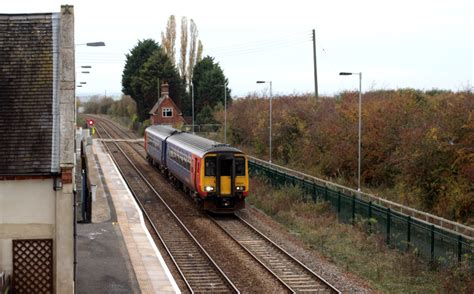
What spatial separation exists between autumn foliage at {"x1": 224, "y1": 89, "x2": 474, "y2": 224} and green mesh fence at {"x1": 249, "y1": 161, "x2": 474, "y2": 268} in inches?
95.2

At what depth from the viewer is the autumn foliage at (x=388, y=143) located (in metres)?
21.7

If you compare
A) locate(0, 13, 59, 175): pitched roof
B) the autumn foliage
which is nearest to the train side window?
the autumn foliage

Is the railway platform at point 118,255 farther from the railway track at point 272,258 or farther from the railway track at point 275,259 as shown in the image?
the railway track at point 275,259

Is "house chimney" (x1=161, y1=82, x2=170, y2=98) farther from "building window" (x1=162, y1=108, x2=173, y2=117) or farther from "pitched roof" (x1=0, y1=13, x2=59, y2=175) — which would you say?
"pitched roof" (x1=0, y1=13, x2=59, y2=175)

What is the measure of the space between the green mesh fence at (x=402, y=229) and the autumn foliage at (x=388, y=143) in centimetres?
242

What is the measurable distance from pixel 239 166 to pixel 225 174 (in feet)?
2.14

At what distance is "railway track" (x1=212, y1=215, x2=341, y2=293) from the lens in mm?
15859

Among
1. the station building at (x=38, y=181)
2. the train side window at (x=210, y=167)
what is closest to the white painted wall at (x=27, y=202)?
the station building at (x=38, y=181)

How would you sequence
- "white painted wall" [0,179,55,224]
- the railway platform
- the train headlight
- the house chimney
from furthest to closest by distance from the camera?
the house chimney
the train headlight
the railway platform
"white painted wall" [0,179,55,224]

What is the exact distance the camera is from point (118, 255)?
1731 cm

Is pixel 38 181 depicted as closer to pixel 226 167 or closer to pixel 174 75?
pixel 226 167

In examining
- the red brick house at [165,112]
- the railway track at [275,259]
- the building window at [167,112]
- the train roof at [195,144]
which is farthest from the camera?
the building window at [167,112]

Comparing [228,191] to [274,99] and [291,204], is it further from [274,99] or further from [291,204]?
[274,99]

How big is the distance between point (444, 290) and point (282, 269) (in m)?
4.29
